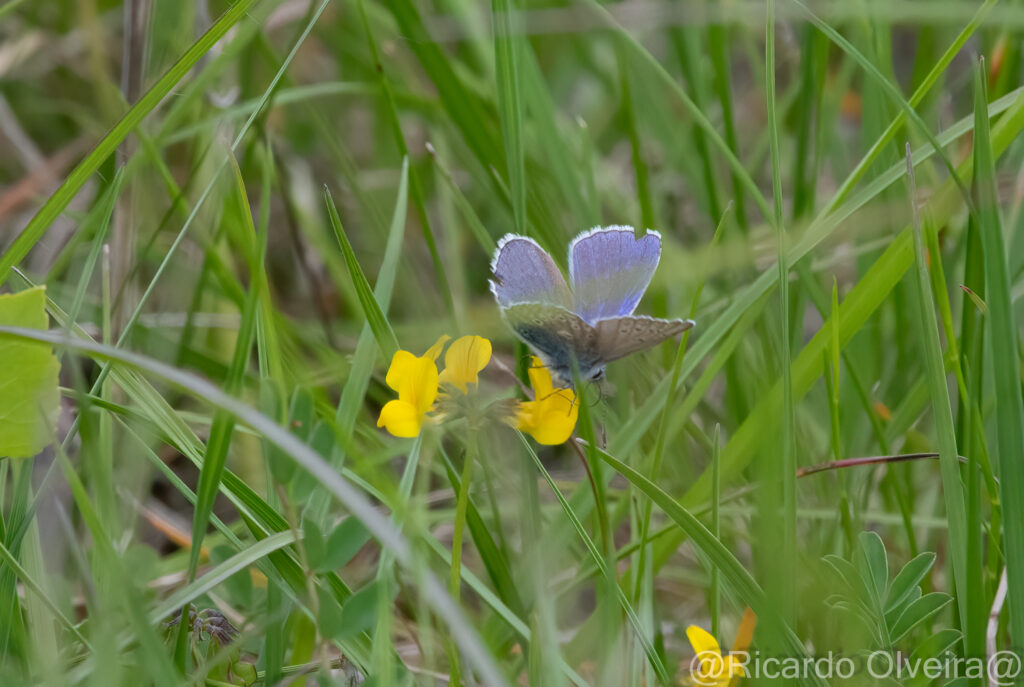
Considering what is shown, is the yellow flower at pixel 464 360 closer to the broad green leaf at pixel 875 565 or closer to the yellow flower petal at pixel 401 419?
the yellow flower petal at pixel 401 419

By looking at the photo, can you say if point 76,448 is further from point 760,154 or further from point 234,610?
point 760,154

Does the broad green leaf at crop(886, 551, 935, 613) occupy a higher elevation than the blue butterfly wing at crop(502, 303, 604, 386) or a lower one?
lower

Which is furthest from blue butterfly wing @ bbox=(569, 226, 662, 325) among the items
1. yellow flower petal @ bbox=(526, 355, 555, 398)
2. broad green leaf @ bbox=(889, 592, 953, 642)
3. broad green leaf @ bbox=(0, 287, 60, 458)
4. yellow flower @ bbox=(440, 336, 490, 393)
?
broad green leaf @ bbox=(0, 287, 60, 458)

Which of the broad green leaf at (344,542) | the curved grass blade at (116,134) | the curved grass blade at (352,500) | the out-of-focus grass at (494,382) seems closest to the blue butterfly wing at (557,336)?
the out-of-focus grass at (494,382)

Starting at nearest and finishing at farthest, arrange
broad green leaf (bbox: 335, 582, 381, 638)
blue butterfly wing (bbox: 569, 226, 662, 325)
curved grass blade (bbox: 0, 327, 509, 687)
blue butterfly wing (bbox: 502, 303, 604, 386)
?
1. curved grass blade (bbox: 0, 327, 509, 687)
2. broad green leaf (bbox: 335, 582, 381, 638)
3. blue butterfly wing (bbox: 502, 303, 604, 386)
4. blue butterfly wing (bbox: 569, 226, 662, 325)

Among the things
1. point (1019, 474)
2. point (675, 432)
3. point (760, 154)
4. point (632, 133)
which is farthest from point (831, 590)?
point (760, 154)

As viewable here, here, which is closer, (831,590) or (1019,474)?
(1019,474)

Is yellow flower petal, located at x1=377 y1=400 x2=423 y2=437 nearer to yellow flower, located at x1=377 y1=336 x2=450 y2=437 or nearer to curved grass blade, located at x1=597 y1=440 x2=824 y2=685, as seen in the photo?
yellow flower, located at x1=377 y1=336 x2=450 y2=437
